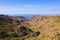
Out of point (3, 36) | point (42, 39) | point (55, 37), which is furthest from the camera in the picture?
point (3, 36)

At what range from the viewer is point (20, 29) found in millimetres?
154875

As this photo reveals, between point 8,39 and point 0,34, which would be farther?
point 0,34

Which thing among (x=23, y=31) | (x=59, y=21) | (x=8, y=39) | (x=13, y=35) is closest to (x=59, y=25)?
(x=59, y=21)

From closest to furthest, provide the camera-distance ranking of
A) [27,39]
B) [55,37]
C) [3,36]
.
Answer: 1. [55,37]
2. [27,39]
3. [3,36]

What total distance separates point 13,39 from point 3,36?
1318cm

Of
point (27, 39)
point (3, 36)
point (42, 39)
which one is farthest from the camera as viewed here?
point (3, 36)

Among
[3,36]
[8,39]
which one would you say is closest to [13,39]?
[8,39]

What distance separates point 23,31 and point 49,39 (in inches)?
2339

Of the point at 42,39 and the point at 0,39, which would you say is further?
the point at 0,39

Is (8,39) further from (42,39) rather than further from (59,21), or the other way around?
(59,21)

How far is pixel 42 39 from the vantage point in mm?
100250

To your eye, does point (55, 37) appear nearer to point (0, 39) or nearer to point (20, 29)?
point (0, 39)

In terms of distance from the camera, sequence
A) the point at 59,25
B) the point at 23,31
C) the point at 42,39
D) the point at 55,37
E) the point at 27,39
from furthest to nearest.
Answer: the point at 59,25
the point at 23,31
the point at 27,39
the point at 42,39
the point at 55,37

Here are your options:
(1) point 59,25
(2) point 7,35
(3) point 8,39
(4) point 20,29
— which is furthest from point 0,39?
(1) point 59,25
